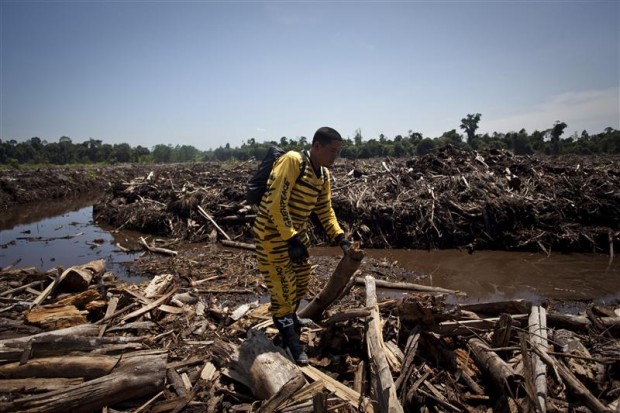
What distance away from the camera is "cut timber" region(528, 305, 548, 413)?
8.63 ft

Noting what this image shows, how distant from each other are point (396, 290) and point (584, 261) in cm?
548

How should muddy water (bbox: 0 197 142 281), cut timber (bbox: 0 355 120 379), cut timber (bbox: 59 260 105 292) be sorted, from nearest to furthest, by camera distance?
cut timber (bbox: 0 355 120 379)
cut timber (bbox: 59 260 105 292)
muddy water (bbox: 0 197 142 281)

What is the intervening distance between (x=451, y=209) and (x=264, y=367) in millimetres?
8975

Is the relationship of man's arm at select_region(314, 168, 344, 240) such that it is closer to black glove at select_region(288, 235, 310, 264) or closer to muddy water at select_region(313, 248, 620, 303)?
black glove at select_region(288, 235, 310, 264)

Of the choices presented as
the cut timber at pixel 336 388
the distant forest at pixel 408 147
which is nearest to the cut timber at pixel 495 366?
the cut timber at pixel 336 388

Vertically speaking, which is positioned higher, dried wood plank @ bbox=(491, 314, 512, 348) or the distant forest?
the distant forest

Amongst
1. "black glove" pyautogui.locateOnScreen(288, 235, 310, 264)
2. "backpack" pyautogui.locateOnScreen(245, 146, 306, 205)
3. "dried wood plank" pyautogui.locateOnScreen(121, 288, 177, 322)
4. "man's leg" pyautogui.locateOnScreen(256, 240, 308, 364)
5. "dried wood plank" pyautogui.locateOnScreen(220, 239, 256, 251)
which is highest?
"backpack" pyautogui.locateOnScreen(245, 146, 306, 205)

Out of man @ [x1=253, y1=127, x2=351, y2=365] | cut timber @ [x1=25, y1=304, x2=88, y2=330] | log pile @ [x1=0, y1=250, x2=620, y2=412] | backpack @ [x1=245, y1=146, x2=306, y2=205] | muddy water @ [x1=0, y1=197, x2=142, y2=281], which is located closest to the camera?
log pile @ [x1=0, y1=250, x2=620, y2=412]

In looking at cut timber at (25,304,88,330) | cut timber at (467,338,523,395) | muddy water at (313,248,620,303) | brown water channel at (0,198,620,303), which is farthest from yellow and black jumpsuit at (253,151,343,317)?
brown water channel at (0,198,620,303)

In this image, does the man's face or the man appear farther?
the man's face

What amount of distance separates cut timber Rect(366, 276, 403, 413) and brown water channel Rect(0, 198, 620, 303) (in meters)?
3.76

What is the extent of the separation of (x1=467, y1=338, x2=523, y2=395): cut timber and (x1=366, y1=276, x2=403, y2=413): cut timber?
974mm

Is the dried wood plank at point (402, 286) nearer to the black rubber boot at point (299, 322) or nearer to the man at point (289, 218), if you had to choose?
the black rubber boot at point (299, 322)

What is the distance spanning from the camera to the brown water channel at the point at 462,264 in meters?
6.81
